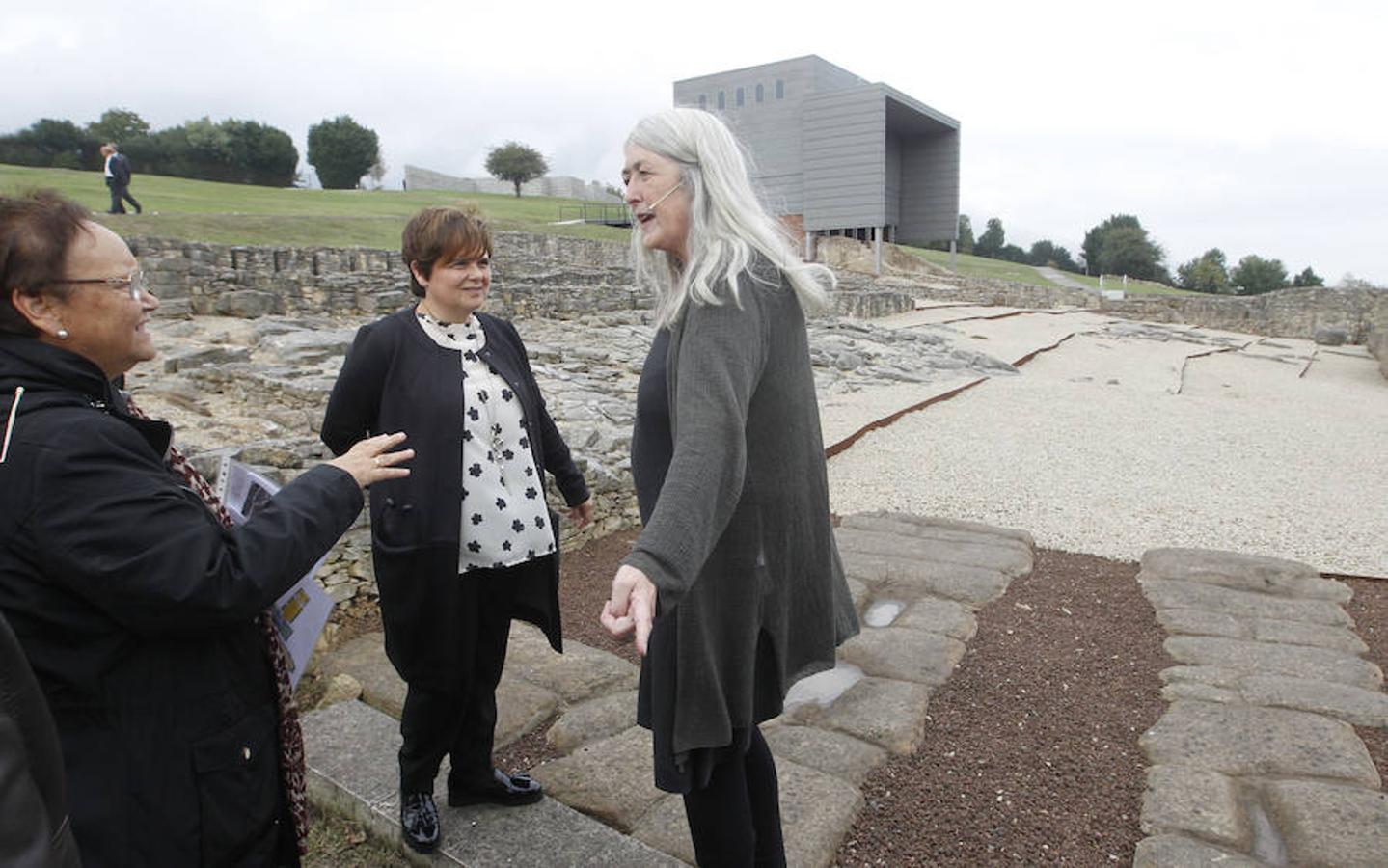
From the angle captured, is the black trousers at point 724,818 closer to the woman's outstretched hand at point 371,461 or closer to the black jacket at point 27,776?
the woman's outstretched hand at point 371,461

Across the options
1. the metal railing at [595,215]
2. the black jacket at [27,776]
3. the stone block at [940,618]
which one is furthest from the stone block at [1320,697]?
the metal railing at [595,215]

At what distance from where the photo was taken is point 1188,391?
14078 mm

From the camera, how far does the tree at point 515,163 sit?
69625mm

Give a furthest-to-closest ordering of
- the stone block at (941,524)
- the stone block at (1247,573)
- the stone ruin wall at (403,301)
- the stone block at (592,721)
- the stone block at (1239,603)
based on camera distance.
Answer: the stone block at (941,524) < the stone ruin wall at (403,301) < the stone block at (1247,573) < the stone block at (1239,603) < the stone block at (592,721)

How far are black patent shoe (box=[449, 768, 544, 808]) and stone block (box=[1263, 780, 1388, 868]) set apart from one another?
2.20m

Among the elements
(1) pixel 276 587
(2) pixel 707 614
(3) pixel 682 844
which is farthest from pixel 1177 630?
(1) pixel 276 587

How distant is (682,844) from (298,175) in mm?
→ 58687

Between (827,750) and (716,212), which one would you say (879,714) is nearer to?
(827,750)

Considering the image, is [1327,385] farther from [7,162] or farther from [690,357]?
[7,162]

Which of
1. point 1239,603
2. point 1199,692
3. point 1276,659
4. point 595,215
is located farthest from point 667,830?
point 595,215

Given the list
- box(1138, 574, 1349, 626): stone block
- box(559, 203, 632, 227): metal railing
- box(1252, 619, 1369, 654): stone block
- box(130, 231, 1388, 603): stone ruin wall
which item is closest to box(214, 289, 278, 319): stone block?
box(130, 231, 1388, 603): stone ruin wall

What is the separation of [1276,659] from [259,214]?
27615 millimetres

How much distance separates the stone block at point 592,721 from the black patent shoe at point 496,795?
478 mm

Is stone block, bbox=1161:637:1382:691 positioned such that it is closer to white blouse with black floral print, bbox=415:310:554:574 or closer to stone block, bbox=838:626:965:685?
stone block, bbox=838:626:965:685
